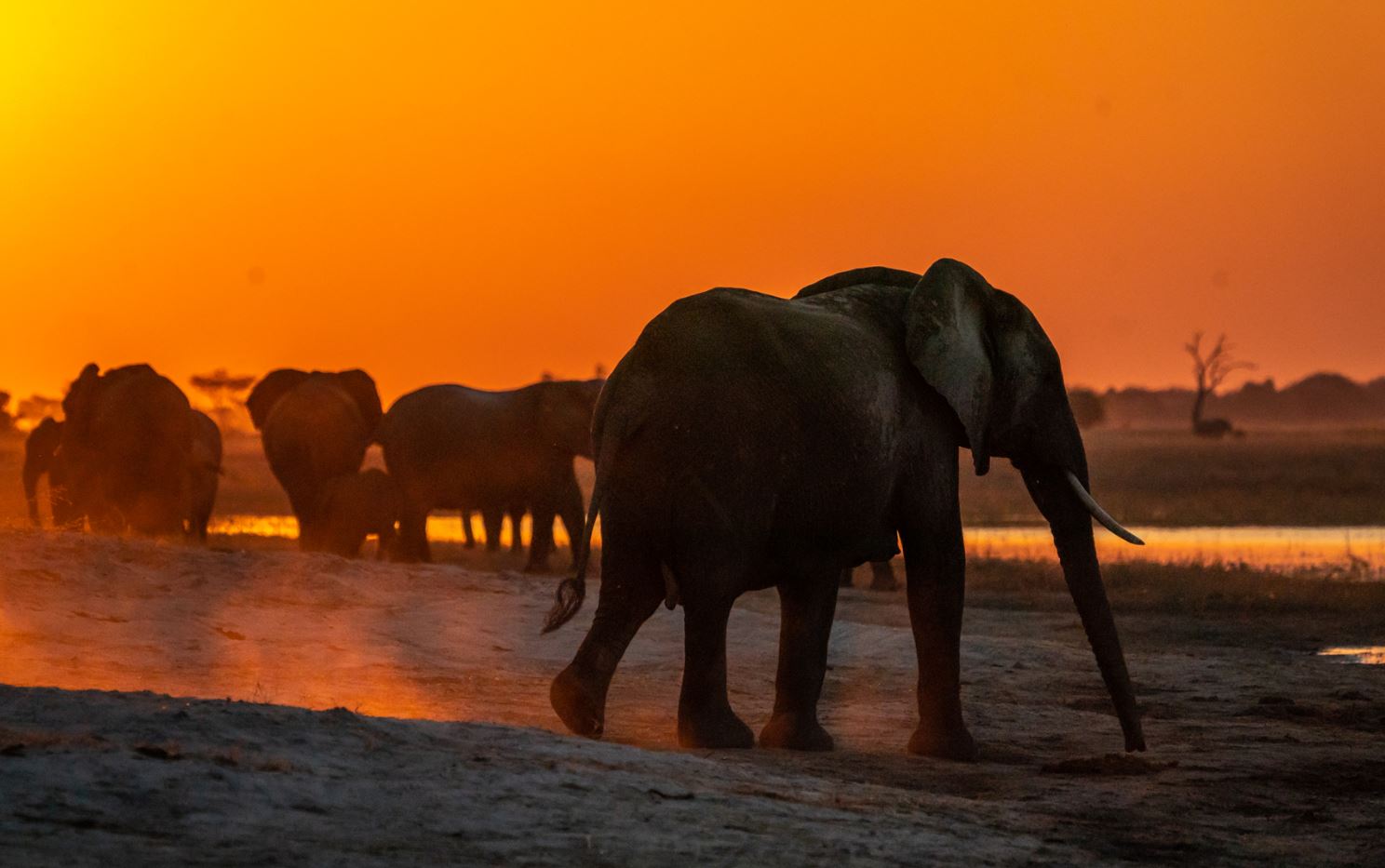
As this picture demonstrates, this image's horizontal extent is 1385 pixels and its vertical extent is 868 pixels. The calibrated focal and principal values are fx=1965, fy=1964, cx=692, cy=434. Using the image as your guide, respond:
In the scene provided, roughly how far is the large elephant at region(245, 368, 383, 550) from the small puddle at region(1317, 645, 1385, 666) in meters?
14.6

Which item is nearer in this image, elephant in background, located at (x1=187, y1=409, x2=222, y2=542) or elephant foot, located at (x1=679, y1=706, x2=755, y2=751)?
elephant foot, located at (x1=679, y1=706, x2=755, y2=751)

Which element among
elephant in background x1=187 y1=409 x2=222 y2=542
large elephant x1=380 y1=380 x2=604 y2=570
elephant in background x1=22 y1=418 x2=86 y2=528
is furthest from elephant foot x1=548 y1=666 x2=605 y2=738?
elephant in background x1=187 y1=409 x2=222 y2=542

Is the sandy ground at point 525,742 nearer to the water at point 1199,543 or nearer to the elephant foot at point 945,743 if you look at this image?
the elephant foot at point 945,743

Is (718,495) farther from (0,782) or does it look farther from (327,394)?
(327,394)

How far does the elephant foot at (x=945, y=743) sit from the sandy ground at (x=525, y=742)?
150 millimetres

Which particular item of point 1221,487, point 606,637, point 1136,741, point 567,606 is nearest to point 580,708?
point 606,637

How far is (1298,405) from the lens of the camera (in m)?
199

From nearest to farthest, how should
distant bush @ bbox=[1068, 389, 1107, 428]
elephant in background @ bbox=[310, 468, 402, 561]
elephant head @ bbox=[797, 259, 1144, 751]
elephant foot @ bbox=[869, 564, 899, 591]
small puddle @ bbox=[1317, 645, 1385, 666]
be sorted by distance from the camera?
1. elephant head @ bbox=[797, 259, 1144, 751]
2. small puddle @ bbox=[1317, 645, 1385, 666]
3. elephant foot @ bbox=[869, 564, 899, 591]
4. elephant in background @ bbox=[310, 468, 402, 561]
5. distant bush @ bbox=[1068, 389, 1107, 428]

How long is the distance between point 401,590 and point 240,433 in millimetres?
117056

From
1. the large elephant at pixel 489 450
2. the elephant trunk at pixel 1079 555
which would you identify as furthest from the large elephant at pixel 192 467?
the elephant trunk at pixel 1079 555

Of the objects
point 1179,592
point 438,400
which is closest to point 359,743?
point 1179,592

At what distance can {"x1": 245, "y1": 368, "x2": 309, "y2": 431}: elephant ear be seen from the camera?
29.7 metres

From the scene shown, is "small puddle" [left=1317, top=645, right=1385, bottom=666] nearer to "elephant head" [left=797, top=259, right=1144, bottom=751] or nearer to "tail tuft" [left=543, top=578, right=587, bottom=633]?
"elephant head" [left=797, top=259, right=1144, bottom=751]

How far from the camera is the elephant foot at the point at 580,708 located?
30.0 ft
